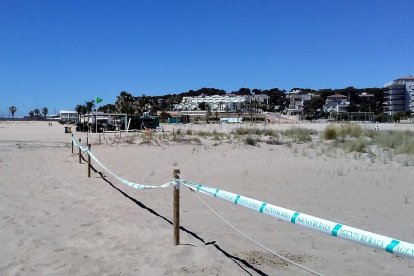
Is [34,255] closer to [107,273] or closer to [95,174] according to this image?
[107,273]

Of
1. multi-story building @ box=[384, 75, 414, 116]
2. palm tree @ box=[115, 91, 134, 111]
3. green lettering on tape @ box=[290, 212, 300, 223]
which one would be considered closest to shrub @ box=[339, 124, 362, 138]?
green lettering on tape @ box=[290, 212, 300, 223]

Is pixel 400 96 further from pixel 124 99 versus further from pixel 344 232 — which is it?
pixel 344 232

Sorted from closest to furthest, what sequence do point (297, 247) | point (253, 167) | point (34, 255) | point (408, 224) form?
point (34, 255), point (297, 247), point (408, 224), point (253, 167)

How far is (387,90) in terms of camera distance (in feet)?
563

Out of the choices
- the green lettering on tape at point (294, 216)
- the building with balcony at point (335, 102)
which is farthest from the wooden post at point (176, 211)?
the building with balcony at point (335, 102)

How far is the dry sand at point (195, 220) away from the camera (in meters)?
5.22

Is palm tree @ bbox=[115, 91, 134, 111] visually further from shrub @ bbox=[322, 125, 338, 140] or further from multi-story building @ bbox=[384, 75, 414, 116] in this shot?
multi-story building @ bbox=[384, 75, 414, 116]

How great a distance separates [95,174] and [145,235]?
727 centimetres

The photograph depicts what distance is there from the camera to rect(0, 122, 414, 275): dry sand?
5223 millimetres

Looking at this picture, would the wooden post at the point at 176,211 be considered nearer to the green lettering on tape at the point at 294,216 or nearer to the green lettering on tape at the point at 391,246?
the green lettering on tape at the point at 294,216

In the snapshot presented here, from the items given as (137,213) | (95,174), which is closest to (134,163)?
(95,174)

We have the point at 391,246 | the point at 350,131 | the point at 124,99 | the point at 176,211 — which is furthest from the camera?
the point at 124,99

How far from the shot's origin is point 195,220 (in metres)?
7.52

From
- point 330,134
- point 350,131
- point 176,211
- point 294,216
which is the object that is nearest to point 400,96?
point 350,131
